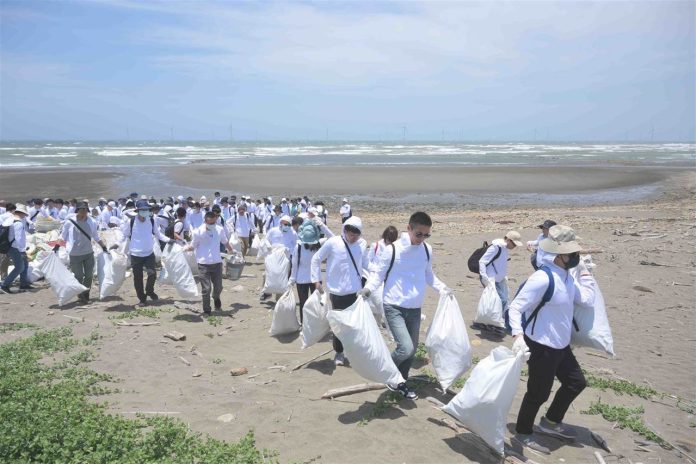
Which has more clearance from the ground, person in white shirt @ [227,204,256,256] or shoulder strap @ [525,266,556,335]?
shoulder strap @ [525,266,556,335]

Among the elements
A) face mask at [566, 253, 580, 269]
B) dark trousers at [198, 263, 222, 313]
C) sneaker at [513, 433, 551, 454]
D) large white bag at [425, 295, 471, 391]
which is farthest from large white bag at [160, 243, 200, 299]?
face mask at [566, 253, 580, 269]

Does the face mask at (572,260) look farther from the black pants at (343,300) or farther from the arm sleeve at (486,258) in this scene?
the arm sleeve at (486,258)

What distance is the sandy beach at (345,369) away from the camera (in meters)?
4.33

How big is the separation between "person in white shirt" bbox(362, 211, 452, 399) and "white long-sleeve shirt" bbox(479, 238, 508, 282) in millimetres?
2641

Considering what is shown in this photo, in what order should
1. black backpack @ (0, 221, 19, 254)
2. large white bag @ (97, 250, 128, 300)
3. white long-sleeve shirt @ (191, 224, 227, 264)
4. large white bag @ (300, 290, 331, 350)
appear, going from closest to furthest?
large white bag @ (300, 290, 331, 350)
white long-sleeve shirt @ (191, 224, 227, 264)
large white bag @ (97, 250, 128, 300)
black backpack @ (0, 221, 19, 254)

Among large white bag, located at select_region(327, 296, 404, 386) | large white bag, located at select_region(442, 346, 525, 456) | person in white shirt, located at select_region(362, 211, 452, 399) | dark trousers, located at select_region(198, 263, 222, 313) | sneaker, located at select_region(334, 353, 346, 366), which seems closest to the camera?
large white bag, located at select_region(442, 346, 525, 456)

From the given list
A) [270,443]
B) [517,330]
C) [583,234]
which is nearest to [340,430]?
[270,443]

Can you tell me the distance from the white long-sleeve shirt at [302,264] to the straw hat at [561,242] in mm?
3514

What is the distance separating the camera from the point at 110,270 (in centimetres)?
873

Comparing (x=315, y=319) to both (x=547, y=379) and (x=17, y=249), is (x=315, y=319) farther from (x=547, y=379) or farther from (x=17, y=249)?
(x=17, y=249)

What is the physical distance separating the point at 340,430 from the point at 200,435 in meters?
1.25

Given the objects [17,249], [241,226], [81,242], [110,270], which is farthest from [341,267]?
[241,226]

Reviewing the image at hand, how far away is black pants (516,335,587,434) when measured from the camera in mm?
4086

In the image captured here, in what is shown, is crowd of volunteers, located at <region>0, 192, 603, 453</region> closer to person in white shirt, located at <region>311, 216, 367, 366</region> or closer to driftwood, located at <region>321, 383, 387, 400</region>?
person in white shirt, located at <region>311, 216, 367, 366</region>
